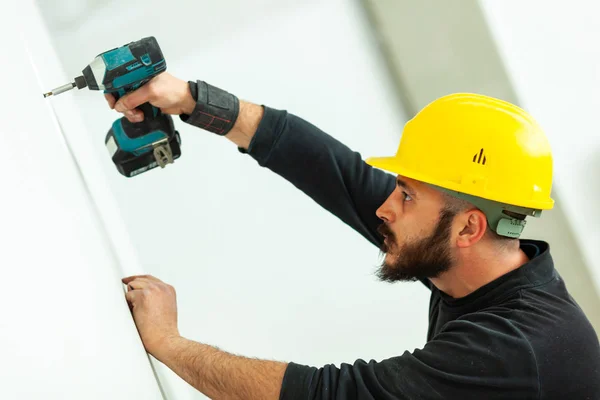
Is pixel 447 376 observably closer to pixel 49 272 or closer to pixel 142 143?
pixel 49 272

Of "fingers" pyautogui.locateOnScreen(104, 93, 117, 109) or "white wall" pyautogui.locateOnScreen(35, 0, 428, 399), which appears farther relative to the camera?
"white wall" pyautogui.locateOnScreen(35, 0, 428, 399)

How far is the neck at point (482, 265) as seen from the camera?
4.57 ft

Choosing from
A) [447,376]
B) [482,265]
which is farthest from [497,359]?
[482,265]

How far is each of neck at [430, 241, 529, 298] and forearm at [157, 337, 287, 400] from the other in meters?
0.48

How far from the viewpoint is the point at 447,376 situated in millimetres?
1185

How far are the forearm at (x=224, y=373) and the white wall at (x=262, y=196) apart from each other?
82cm

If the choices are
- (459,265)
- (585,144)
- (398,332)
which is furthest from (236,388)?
(585,144)

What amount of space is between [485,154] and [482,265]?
0.85 feet

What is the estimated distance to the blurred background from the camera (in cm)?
207

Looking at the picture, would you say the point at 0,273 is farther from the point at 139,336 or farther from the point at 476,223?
the point at 476,223

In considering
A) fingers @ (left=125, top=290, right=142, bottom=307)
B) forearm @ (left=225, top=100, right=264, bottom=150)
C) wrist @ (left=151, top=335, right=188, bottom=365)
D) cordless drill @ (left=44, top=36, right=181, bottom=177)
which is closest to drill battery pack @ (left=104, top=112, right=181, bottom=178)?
cordless drill @ (left=44, top=36, right=181, bottom=177)

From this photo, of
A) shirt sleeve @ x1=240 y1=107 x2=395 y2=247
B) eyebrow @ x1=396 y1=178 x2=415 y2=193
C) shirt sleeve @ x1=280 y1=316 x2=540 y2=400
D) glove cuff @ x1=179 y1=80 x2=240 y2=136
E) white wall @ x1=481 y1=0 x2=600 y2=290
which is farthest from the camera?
white wall @ x1=481 y1=0 x2=600 y2=290

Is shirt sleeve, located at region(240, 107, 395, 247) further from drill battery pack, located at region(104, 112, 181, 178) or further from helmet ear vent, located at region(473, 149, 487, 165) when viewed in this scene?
helmet ear vent, located at region(473, 149, 487, 165)

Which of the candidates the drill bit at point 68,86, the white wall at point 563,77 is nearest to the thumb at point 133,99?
the drill bit at point 68,86
